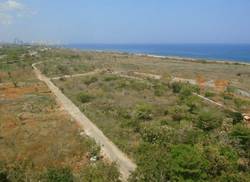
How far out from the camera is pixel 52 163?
22.5 m

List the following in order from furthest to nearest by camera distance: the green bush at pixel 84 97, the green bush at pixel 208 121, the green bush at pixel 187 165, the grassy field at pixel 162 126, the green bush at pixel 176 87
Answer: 1. the green bush at pixel 176 87
2. the green bush at pixel 84 97
3. the green bush at pixel 208 121
4. the grassy field at pixel 162 126
5. the green bush at pixel 187 165

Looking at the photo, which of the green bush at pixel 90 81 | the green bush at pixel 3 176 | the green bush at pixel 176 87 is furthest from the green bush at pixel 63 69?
the green bush at pixel 3 176

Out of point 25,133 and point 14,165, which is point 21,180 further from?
point 25,133

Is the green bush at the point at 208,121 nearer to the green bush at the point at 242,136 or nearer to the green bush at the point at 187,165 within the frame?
the green bush at the point at 242,136

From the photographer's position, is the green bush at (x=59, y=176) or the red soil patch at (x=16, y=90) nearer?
the green bush at (x=59, y=176)

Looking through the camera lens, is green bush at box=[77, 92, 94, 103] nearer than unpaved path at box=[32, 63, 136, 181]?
No

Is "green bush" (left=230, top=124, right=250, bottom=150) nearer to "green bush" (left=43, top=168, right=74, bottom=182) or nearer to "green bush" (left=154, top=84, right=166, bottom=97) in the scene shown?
"green bush" (left=43, top=168, right=74, bottom=182)

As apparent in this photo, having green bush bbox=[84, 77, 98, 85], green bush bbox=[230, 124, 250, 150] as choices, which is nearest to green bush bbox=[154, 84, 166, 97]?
green bush bbox=[84, 77, 98, 85]

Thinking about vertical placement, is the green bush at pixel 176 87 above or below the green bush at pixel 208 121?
below

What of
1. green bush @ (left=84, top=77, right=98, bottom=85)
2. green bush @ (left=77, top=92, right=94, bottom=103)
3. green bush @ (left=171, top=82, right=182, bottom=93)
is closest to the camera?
green bush @ (left=77, top=92, right=94, bottom=103)

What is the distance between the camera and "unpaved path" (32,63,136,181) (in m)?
20.8

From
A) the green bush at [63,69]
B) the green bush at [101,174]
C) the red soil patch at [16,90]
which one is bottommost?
the green bush at [63,69]

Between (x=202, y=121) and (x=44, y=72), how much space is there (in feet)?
176

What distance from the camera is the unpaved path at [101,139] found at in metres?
20.8
